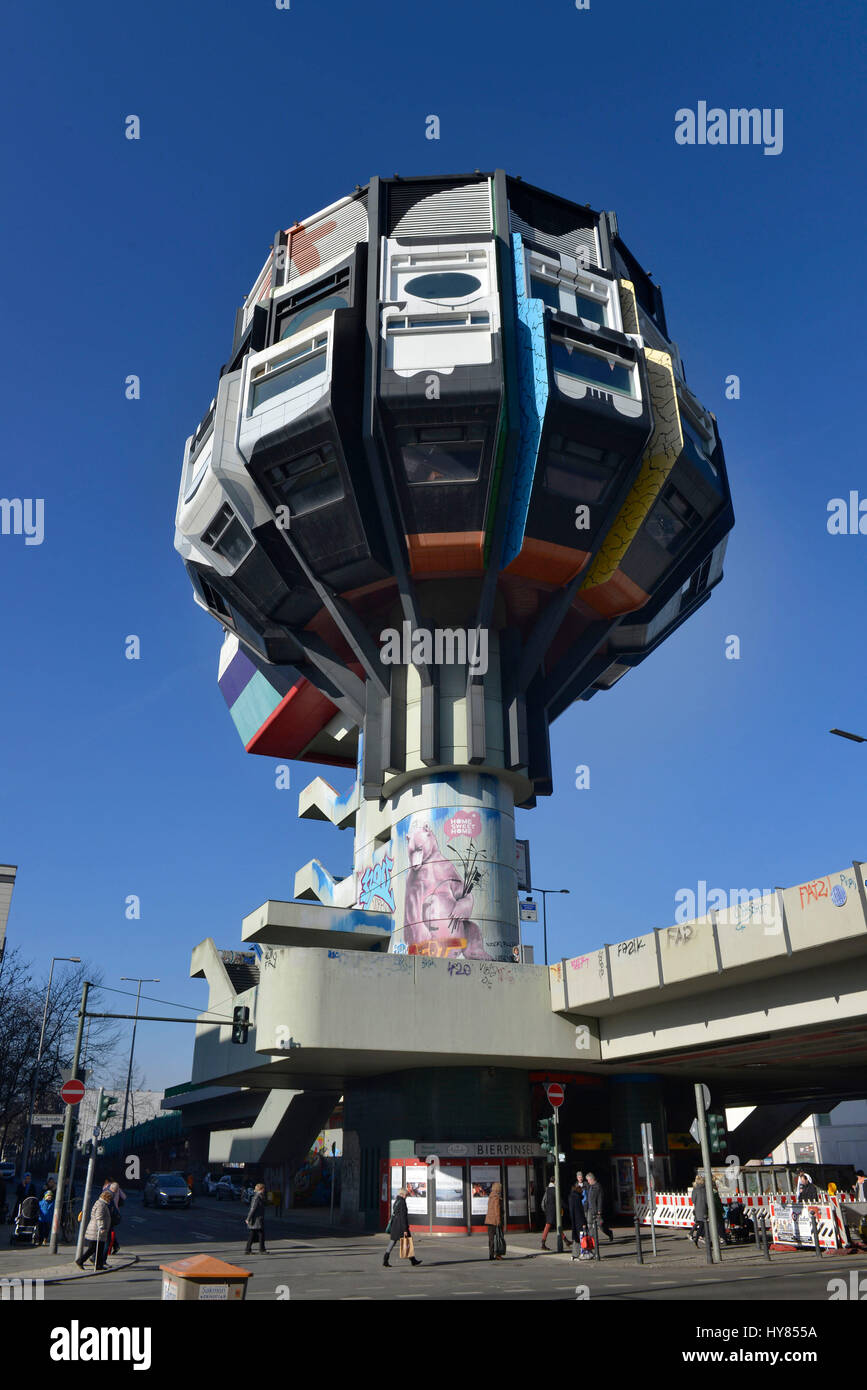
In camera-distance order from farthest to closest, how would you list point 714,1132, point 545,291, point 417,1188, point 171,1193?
point 171,1193, point 545,291, point 417,1188, point 714,1132

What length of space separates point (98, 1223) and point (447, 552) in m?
27.1

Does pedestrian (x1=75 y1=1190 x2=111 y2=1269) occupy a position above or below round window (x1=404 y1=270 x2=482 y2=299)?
below

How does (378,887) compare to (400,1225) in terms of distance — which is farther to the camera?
(378,887)

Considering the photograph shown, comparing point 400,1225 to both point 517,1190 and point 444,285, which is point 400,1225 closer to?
point 517,1190

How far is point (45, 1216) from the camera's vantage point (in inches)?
1153

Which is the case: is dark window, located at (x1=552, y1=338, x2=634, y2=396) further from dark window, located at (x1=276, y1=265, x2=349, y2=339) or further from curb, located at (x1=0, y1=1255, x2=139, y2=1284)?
curb, located at (x1=0, y1=1255, x2=139, y2=1284)

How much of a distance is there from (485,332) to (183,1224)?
37.9m

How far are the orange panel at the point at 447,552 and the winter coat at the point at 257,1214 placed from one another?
2433cm

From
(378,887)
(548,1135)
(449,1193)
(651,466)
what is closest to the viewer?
(548,1135)

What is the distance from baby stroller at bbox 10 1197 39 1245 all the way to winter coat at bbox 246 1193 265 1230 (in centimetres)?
784

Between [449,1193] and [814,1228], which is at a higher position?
[449,1193]

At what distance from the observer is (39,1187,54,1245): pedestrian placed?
29000 mm

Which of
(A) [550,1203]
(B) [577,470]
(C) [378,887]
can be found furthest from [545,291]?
(A) [550,1203]

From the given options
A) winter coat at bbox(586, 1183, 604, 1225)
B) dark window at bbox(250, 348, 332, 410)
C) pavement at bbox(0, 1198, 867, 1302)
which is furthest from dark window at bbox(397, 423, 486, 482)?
pavement at bbox(0, 1198, 867, 1302)
